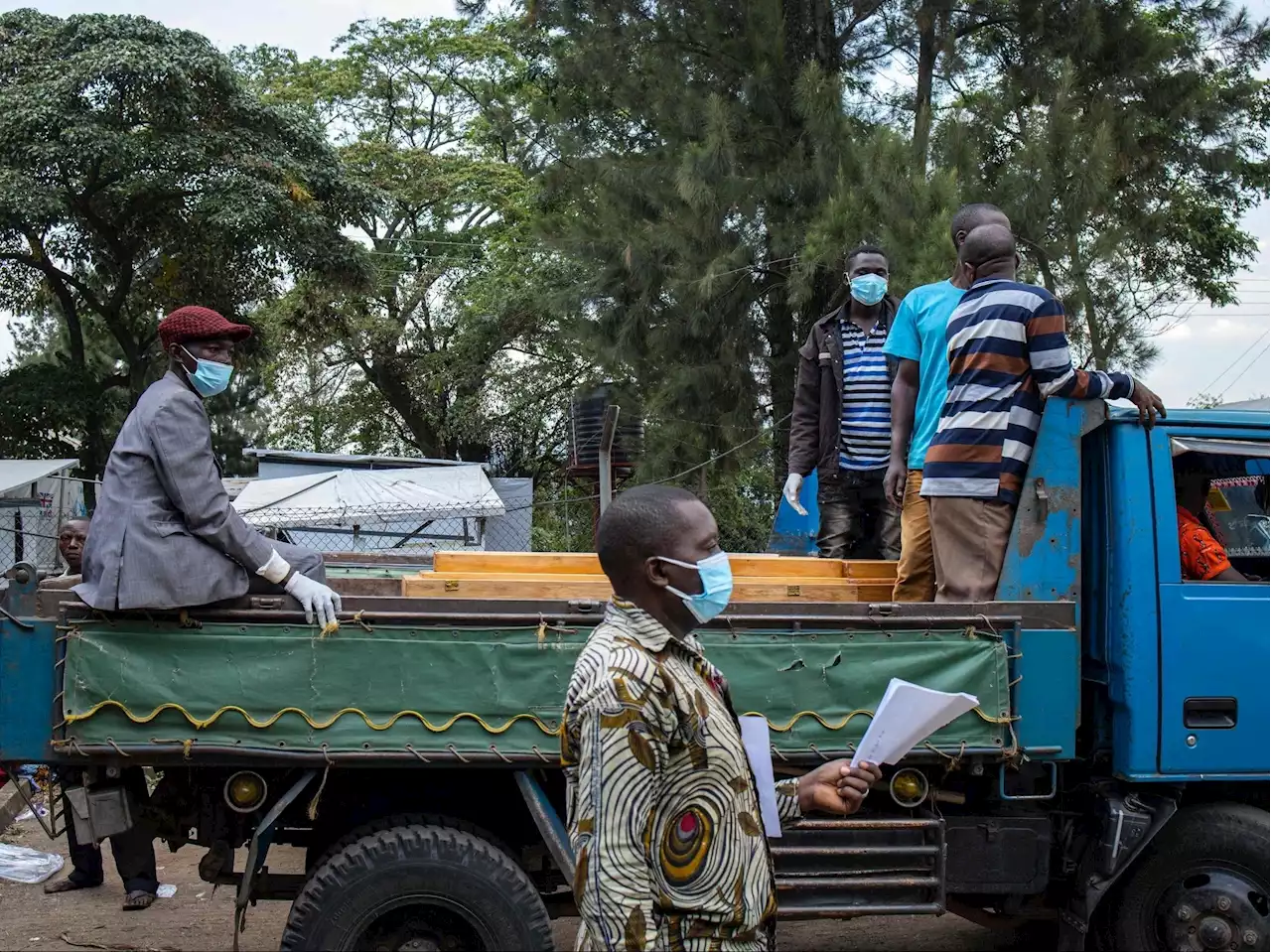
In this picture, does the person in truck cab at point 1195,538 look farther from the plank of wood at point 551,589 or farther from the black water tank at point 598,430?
the black water tank at point 598,430

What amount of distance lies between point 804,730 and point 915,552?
3.34 feet

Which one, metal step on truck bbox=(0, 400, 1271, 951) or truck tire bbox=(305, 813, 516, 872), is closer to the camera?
metal step on truck bbox=(0, 400, 1271, 951)

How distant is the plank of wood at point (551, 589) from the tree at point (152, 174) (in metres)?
15.2

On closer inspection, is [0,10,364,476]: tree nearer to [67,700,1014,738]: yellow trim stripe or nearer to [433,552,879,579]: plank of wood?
[433,552,879,579]: plank of wood

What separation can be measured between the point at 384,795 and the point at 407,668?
578mm

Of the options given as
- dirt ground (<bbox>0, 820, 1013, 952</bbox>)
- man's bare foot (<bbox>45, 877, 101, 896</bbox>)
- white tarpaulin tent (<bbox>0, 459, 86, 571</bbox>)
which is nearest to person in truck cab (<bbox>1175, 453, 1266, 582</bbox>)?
dirt ground (<bbox>0, 820, 1013, 952</bbox>)

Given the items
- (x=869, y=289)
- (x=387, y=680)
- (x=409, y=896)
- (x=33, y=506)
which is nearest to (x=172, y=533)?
(x=387, y=680)

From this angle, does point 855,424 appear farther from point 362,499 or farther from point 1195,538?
point 362,499

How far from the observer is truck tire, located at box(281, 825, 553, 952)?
13.0 ft

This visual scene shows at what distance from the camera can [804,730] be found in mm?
4098

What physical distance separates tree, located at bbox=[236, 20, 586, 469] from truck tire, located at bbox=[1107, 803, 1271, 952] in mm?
17883

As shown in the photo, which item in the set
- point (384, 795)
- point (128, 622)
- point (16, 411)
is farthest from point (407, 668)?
point (16, 411)

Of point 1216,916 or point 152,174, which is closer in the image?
point 1216,916

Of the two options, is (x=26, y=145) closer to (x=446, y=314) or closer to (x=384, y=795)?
(x=446, y=314)
